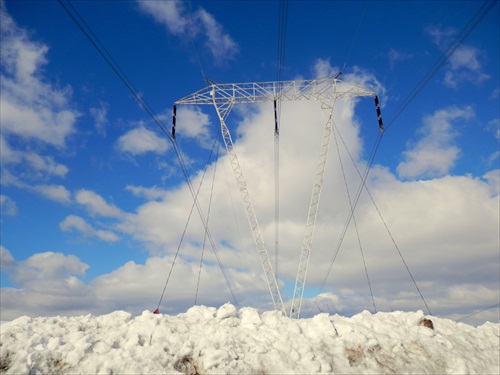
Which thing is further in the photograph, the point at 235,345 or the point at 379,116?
the point at 379,116

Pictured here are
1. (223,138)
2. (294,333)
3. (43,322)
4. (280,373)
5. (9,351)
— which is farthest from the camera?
(223,138)

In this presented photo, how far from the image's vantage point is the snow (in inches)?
790

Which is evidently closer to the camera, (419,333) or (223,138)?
(419,333)

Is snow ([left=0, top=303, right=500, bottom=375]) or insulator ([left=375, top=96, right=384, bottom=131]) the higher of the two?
insulator ([left=375, top=96, right=384, bottom=131])

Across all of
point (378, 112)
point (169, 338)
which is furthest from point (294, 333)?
point (378, 112)

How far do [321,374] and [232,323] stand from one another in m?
7.19

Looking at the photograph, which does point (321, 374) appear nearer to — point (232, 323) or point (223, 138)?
point (232, 323)

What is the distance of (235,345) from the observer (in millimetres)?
23234

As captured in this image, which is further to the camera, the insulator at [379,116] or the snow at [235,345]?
the insulator at [379,116]

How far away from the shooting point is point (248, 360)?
72.5 ft

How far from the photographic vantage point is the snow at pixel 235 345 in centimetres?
2008

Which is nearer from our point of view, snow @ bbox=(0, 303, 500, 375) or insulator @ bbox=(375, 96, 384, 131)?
snow @ bbox=(0, 303, 500, 375)

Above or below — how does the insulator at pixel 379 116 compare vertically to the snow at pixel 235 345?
above

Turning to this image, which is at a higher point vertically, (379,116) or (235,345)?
(379,116)
